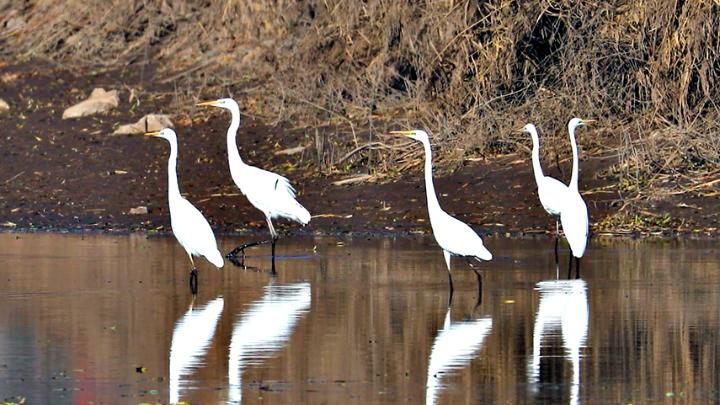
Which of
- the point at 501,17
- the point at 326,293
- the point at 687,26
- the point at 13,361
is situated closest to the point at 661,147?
the point at 687,26

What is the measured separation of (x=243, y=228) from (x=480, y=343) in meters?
8.13

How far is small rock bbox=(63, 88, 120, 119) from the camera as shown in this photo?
938 inches

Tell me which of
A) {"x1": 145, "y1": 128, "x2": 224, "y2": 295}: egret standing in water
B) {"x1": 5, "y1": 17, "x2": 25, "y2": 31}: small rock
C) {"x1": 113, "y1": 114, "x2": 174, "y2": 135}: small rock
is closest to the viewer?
{"x1": 145, "y1": 128, "x2": 224, "y2": 295}: egret standing in water

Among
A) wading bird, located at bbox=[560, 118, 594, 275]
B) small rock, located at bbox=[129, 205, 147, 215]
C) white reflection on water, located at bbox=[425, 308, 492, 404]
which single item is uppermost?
small rock, located at bbox=[129, 205, 147, 215]

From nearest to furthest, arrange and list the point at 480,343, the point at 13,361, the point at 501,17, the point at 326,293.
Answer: the point at 13,361
the point at 480,343
the point at 326,293
the point at 501,17

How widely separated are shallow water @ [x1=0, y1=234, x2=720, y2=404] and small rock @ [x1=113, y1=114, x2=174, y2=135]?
23.8ft

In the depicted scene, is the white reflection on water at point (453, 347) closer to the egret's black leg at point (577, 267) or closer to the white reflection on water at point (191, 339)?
the white reflection on water at point (191, 339)

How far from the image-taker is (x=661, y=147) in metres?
18.2

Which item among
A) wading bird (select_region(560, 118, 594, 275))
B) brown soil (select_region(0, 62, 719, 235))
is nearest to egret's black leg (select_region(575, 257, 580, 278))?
wading bird (select_region(560, 118, 594, 275))

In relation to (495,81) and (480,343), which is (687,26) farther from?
(480,343)

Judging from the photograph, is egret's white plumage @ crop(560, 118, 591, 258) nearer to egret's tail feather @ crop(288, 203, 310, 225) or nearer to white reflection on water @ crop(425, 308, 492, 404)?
egret's tail feather @ crop(288, 203, 310, 225)

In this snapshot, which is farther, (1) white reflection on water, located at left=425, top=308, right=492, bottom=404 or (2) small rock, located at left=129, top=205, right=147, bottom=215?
(2) small rock, located at left=129, top=205, right=147, bottom=215

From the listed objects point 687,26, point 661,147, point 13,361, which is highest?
point 687,26

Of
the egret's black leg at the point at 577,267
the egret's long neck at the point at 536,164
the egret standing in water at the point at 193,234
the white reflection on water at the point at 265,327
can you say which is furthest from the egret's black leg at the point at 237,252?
the egret's black leg at the point at 577,267
